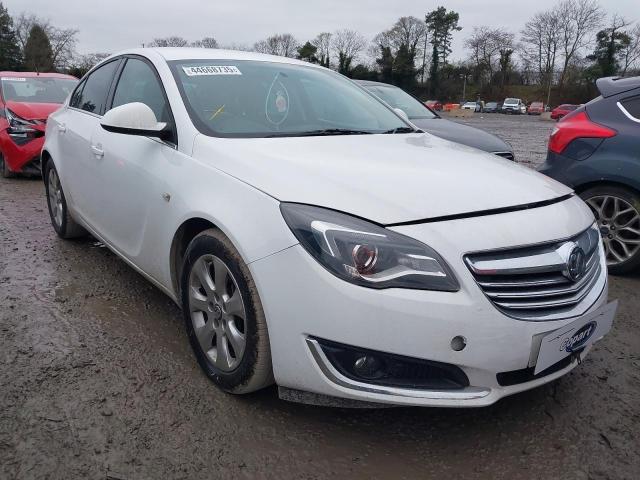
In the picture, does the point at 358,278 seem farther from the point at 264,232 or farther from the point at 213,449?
the point at 213,449

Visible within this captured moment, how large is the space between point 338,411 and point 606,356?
5.07ft

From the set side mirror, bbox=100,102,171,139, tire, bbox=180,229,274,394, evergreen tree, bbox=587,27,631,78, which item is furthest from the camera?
evergreen tree, bbox=587,27,631,78

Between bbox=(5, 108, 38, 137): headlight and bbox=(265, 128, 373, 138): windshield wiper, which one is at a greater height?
bbox=(265, 128, 373, 138): windshield wiper

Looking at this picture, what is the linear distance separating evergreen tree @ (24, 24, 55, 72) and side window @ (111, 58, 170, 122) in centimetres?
6095

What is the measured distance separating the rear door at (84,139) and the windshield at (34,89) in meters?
4.04

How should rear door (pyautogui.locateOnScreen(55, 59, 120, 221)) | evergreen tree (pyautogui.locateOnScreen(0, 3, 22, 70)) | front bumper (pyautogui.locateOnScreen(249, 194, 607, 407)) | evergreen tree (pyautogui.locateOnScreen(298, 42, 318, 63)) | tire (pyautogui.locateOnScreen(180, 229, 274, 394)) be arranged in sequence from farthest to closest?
evergreen tree (pyautogui.locateOnScreen(298, 42, 318, 63)) < evergreen tree (pyautogui.locateOnScreen(0, 3, 22, 70)) < rear door (pyautogui.locateOnScreen(55, 59, 120, 221)) < tire (pyautogui.locateOnScreen(180, 229, 274, 394)) < front bumper (pyautogui.locateOnScreen(249, 194, 607, 407))

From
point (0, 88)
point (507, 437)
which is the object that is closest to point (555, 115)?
point (0, 88)

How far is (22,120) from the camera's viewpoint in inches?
279

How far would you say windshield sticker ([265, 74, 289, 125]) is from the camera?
295 centimetres

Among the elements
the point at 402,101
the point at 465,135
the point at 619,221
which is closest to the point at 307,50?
the point at 402,101

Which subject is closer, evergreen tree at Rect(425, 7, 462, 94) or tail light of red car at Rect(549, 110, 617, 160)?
tail light of red car at Rect(549, 110, 617, 160)

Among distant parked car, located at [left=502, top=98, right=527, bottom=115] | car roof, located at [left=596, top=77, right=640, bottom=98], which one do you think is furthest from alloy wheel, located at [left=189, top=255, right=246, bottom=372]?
distant parked car, located at [left=502, top=98, right=527, bottom=115]

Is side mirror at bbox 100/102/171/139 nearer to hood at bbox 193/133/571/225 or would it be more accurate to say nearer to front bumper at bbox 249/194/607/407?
hood at bbox 193/133/571/225

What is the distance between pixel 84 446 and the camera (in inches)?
81.9
